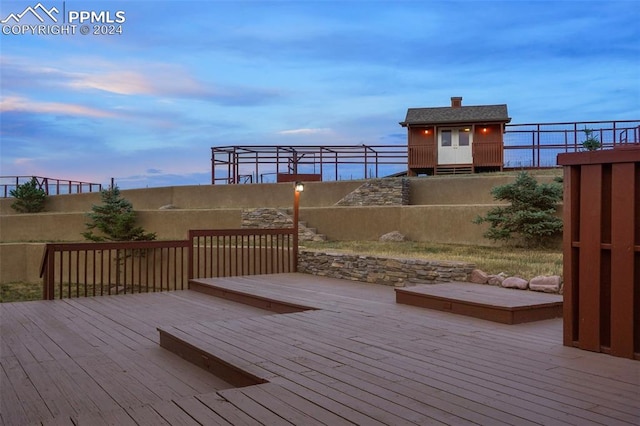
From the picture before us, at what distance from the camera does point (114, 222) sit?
17.9 m

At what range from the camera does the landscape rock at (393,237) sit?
13.9 m

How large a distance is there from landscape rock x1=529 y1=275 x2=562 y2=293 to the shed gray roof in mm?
15148

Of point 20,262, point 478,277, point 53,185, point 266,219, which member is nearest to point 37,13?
point 478,277

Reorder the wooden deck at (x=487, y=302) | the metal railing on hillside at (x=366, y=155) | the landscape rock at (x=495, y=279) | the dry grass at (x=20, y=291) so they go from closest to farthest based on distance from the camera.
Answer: the wooden deck at (x=487, y=302), the landscape rock at (x=495, y=279), the dry grass at (x=20, y=291), the metal railing on hillside at (x=366, y=155)

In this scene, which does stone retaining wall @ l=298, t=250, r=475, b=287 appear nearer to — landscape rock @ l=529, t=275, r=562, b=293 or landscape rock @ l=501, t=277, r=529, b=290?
landscape rock @ l=501, t=277, r=529, b=290

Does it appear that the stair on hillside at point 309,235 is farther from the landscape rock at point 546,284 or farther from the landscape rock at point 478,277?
the landscape rock at point 546,284

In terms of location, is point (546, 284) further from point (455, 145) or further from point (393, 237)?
point (455, 145)

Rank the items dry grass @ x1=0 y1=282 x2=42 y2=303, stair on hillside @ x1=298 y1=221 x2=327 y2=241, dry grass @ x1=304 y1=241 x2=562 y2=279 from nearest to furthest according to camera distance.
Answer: dry grass @ x1=304 y1=241 x2=562 y2=279 < stair on hillside @ x1=298 y1=221 x2=327 y2=241 < dry grass @ x1=0 y1=282 x2=42 y2=303

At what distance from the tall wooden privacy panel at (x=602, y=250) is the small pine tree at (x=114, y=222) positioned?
574 inches

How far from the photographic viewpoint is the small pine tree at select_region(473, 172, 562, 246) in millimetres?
11344

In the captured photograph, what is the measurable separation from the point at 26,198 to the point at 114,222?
8967 mm

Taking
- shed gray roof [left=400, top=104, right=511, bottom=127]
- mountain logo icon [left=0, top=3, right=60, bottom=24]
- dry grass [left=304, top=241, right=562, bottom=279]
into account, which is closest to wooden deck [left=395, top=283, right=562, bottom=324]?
dry grass [left=304, top=241, right=562, bottom=279]

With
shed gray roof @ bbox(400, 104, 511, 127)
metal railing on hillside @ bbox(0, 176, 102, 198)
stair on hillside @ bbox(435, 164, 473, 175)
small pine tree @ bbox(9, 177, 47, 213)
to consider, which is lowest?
small pine tree @ bbox(9, 177, 47, 213)

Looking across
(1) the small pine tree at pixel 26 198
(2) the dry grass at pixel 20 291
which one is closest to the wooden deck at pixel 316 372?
(2) the dry grass at pixel 20 291
